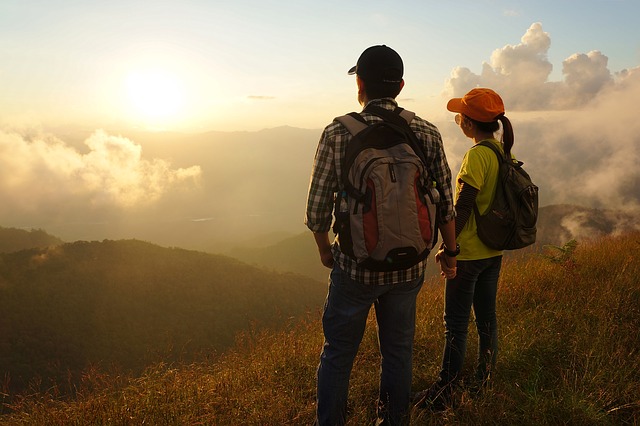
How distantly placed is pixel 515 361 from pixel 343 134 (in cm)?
236

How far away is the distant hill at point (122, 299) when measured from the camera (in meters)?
61.9

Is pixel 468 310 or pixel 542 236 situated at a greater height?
pixel 468 310

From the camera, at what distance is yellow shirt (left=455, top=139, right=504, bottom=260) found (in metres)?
2.58

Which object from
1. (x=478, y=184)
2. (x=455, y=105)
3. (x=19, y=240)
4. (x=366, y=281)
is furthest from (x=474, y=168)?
(x=19, y=240)

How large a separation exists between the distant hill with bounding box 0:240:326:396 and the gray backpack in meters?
57.4

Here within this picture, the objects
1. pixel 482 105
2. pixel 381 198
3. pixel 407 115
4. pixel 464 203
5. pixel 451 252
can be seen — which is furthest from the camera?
pixel 482 105

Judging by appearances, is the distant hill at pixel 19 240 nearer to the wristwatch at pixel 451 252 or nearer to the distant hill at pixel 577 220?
the distant hill at pixel 577 220

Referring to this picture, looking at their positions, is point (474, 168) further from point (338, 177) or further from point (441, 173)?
point (338, 177)

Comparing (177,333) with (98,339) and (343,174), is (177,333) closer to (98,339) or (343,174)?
(98,339)

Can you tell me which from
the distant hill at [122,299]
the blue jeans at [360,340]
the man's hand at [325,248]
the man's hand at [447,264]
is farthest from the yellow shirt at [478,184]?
the distant hill at [122,299]

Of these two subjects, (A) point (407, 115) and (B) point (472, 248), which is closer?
(A) point (407, 115)

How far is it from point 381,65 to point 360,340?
1.41 metres

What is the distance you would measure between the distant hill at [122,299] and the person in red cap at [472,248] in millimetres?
56363

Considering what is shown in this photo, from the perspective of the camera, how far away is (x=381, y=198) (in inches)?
74.3
